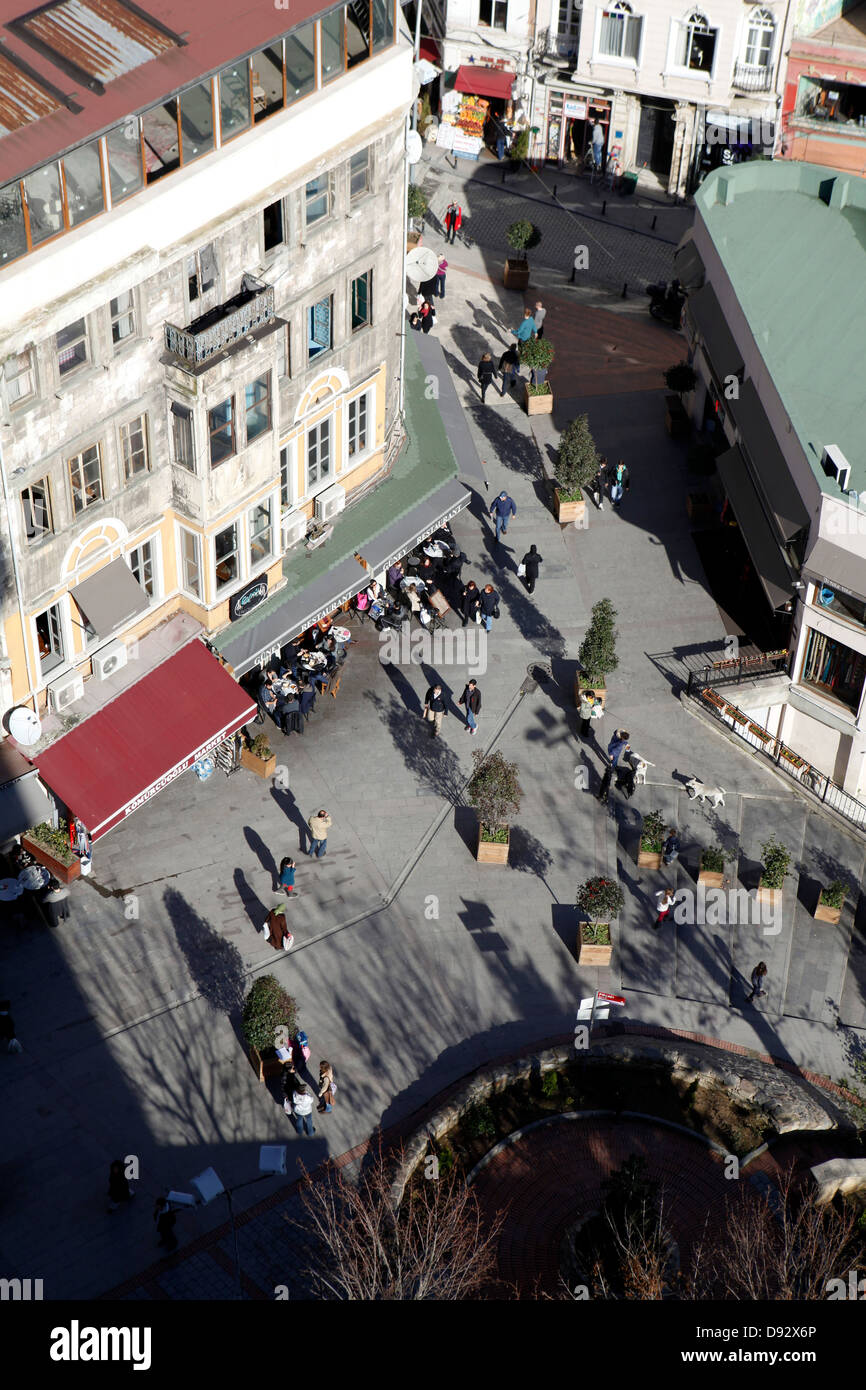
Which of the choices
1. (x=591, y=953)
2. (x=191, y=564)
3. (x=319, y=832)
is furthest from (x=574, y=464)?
(x=591, y=953)

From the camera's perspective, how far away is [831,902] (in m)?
45.3

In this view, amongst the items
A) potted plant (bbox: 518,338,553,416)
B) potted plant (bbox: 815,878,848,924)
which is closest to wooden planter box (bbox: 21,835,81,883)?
potted plant (bbox: 815,878,848,924)

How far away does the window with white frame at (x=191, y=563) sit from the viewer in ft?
144

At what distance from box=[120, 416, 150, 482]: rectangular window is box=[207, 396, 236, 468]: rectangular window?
1549 millimetres

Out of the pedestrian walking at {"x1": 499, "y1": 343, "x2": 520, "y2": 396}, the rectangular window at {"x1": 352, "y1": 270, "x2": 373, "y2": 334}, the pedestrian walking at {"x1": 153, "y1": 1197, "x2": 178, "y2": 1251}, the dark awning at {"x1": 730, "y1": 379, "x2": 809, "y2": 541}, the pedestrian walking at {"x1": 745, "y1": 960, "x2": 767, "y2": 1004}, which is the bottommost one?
the pedestrian walking at {"x1": 153, "y1": 1197, "x2": 178, "y2": 1251}

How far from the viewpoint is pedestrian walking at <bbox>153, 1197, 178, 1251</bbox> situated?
3572cm

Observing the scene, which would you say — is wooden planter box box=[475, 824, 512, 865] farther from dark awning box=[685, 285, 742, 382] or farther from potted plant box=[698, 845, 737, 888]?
dark awning box=[685, 285, 742, 382]

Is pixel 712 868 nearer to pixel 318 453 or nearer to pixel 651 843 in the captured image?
pixel 651 843

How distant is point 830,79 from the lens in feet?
233

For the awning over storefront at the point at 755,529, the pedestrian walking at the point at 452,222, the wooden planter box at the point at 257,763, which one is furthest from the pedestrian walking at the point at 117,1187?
the pedestrian walking at the point at 452,222

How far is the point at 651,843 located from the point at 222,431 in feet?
49.8

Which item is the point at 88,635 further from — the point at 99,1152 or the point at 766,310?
the point at 766,310

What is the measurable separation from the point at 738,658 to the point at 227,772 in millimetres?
15295

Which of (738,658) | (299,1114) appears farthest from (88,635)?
(738,658)
